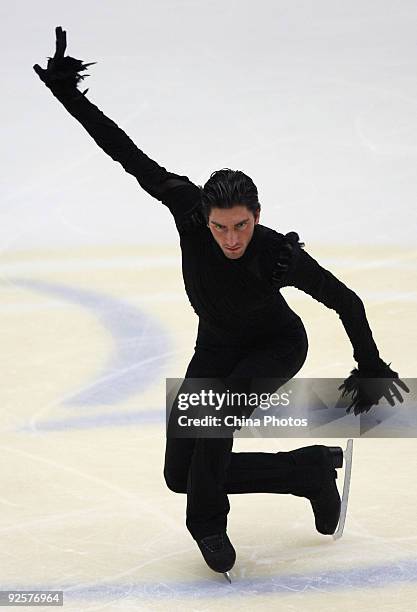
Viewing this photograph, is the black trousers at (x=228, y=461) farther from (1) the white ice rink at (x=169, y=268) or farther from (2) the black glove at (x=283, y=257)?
(2) the black glove at (x=283, y=257)

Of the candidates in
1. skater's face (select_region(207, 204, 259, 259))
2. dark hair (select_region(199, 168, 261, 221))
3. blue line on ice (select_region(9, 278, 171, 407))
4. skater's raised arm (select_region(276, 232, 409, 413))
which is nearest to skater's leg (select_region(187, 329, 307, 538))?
skater's raised arm (select_region(276, 232, 409, 413))

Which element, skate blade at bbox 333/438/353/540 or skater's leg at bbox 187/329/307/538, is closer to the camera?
skater's leg at bbox 187/329/307/538

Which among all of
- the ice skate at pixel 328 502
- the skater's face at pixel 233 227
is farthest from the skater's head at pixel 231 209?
the ice skate at pixel 328 502

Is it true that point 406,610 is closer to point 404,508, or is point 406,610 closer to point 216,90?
point 404,508

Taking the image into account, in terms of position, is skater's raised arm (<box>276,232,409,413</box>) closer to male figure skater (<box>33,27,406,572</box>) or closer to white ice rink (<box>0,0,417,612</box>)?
male figure skater (<box>33,27,406,572</box>)


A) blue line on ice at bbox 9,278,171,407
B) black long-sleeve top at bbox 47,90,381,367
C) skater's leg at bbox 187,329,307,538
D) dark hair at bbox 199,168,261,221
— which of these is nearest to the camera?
dark hair at bbox 199,168,261,221

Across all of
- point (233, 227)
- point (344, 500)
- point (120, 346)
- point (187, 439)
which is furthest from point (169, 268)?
point (233, 227)

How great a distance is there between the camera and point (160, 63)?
909 cm

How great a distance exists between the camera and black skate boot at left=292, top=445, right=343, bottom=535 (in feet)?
11.9

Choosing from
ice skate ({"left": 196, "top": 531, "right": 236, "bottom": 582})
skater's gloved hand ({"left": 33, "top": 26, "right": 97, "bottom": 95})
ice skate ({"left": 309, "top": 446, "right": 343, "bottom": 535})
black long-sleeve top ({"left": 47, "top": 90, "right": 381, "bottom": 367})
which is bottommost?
ice skate ({"left": 196, "top": 531, "right": 236, "bottom": 582})

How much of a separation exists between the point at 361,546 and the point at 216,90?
590cm

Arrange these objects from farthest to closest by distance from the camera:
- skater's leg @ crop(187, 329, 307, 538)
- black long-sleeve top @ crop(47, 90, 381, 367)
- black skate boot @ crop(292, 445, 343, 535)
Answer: black skate boot @ crop(292, 445, 343, 535), skater's leg @ crop(187, 329, 307, 538), black long-sleeve top @ crop(47, 90, 381, 367)

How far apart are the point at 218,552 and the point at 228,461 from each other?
0.84ft

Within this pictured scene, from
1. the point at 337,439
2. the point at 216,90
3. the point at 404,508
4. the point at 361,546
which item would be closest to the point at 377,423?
the point at 337,439
